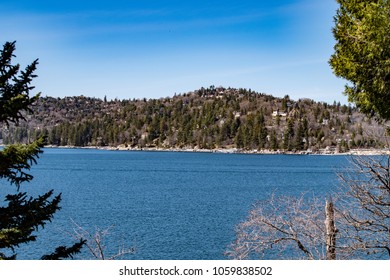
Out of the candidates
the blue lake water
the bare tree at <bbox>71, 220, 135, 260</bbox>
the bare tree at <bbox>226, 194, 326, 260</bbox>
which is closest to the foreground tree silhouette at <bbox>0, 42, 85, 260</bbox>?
the bare tree at <bbox>71, 220, 135, 260</bbox>

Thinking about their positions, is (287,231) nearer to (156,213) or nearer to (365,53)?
(365,53)

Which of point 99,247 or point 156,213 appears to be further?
point 156,213

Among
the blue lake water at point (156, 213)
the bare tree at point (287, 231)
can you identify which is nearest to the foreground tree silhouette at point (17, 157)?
the bare tree at point (287, 231)

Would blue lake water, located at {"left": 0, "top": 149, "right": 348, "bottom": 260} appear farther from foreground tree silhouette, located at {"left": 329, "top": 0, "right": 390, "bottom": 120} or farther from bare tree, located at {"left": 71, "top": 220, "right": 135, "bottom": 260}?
foreground tree silhouette, located at {"left": 329, "top": 0, "right": 390, "bottom": 120}

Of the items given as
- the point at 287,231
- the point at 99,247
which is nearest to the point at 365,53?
the point at 287,231

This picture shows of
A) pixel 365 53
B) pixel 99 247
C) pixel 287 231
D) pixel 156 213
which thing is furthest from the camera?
pixel 156 213

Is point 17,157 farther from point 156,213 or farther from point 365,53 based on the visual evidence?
point 156,213

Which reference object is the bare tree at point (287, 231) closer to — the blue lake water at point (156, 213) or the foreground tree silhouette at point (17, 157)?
the blue lake water at point (156, 213)

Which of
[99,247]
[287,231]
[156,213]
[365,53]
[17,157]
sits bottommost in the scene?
[156,213]

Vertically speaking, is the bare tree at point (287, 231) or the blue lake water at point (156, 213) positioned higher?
the bare tree at point (287, 231)

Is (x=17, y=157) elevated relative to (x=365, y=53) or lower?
lower

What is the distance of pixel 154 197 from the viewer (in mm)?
55688

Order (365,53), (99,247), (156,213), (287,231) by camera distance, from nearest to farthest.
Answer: (365,53), (99,247), (287,231), (156,213)

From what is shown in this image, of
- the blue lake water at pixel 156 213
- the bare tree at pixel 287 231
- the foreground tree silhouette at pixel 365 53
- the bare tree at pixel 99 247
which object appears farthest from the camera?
the blue lake water at pixel 156 213
